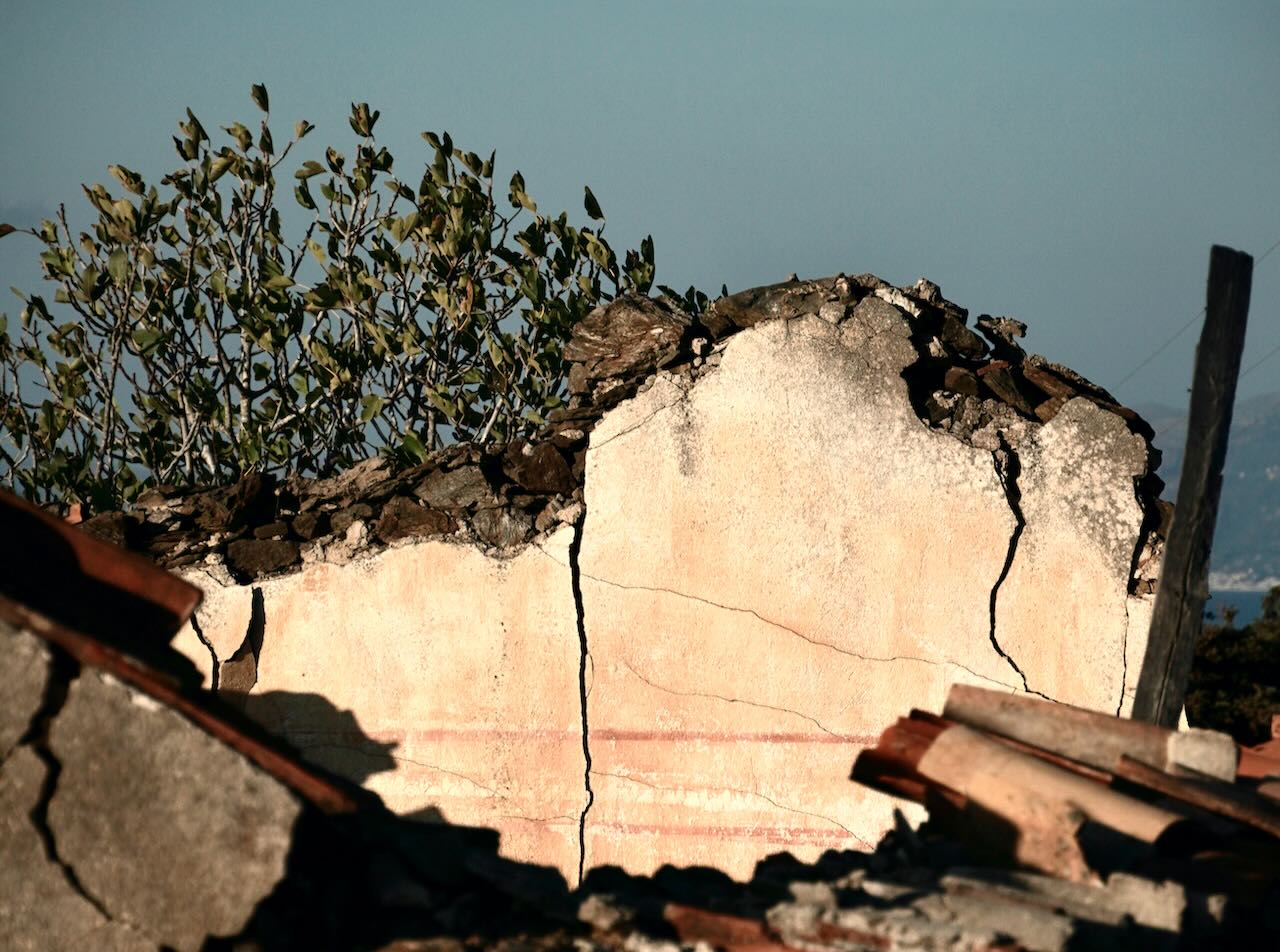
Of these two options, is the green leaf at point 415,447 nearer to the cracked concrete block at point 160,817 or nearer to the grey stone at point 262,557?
the grey stone at point 262,557

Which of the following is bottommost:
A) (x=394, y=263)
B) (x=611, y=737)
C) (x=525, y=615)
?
(x=611, y=737)

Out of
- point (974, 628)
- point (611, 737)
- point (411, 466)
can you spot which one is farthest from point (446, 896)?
point (411, 466)

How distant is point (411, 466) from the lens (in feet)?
23.4

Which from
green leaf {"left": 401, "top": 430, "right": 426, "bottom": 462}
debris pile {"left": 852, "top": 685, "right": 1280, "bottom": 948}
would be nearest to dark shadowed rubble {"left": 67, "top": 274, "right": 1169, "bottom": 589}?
green leaf {"left": 401, "top": 430, "right": 426, "bottom": 462}

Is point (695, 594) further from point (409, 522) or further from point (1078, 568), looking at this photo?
point (1078, 568)

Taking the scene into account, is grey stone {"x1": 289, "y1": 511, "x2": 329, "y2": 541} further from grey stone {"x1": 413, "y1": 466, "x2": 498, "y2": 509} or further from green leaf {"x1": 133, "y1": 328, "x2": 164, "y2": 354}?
green leaf {"x1": 133, "y1": 328, "x2": 164, "y2": 354}

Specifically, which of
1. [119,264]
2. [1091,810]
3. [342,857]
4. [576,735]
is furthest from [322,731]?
[119,264]

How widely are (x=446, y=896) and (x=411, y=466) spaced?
11.3 feet

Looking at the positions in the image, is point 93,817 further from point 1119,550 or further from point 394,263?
point 394,263

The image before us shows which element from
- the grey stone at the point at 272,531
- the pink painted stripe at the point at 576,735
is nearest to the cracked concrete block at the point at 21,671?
the pink painted stripe at the point at 576,735

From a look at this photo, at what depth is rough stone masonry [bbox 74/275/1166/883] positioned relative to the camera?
600 cm

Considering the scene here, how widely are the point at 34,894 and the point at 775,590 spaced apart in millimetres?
3160

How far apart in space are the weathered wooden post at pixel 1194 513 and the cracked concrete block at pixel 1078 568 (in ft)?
0.89

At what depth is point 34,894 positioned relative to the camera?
3609 millimetres
